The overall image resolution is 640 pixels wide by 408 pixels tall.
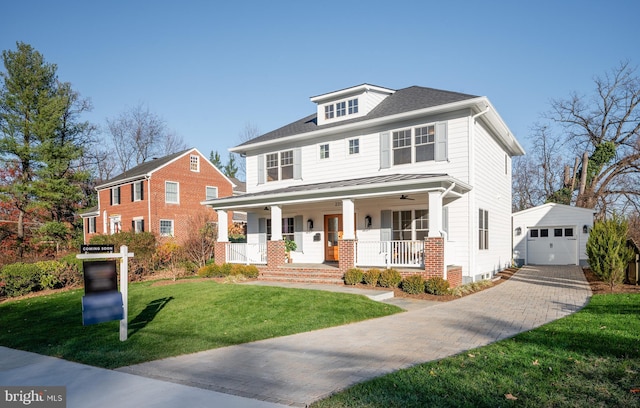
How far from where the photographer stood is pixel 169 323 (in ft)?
29.3

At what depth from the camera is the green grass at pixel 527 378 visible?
164 inches

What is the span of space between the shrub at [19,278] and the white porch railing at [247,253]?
696 centimetres

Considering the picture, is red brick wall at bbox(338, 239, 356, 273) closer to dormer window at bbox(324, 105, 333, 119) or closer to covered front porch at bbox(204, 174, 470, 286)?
covered front porch at bbox(204, 174, 470, 286)

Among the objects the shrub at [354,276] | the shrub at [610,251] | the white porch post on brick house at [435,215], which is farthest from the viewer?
the shrub at [354,276]

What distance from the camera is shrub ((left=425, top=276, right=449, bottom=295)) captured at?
1200 centimetres

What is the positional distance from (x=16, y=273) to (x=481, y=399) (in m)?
16.7

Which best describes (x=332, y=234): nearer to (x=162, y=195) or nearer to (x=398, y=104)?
(x=398, y=104)

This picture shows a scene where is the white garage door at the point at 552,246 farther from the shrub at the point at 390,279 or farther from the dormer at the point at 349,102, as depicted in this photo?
the shrub at the point at 390,279

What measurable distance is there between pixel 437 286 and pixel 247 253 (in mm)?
8341

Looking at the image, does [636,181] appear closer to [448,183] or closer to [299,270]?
[448,183]

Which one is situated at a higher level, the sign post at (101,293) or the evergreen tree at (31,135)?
the evergreen tree at (31,135)

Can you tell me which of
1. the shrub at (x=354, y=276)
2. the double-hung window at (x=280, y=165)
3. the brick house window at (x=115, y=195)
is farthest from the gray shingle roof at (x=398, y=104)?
the brick house window at (x=115, y=195)

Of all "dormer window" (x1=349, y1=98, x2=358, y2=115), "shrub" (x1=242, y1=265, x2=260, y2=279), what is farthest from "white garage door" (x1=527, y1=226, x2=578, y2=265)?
"shrub" (x1=242, y1=265, x2=260, y2=279)

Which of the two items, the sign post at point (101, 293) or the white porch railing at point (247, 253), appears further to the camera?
the white porch railing at point (247, 253)
